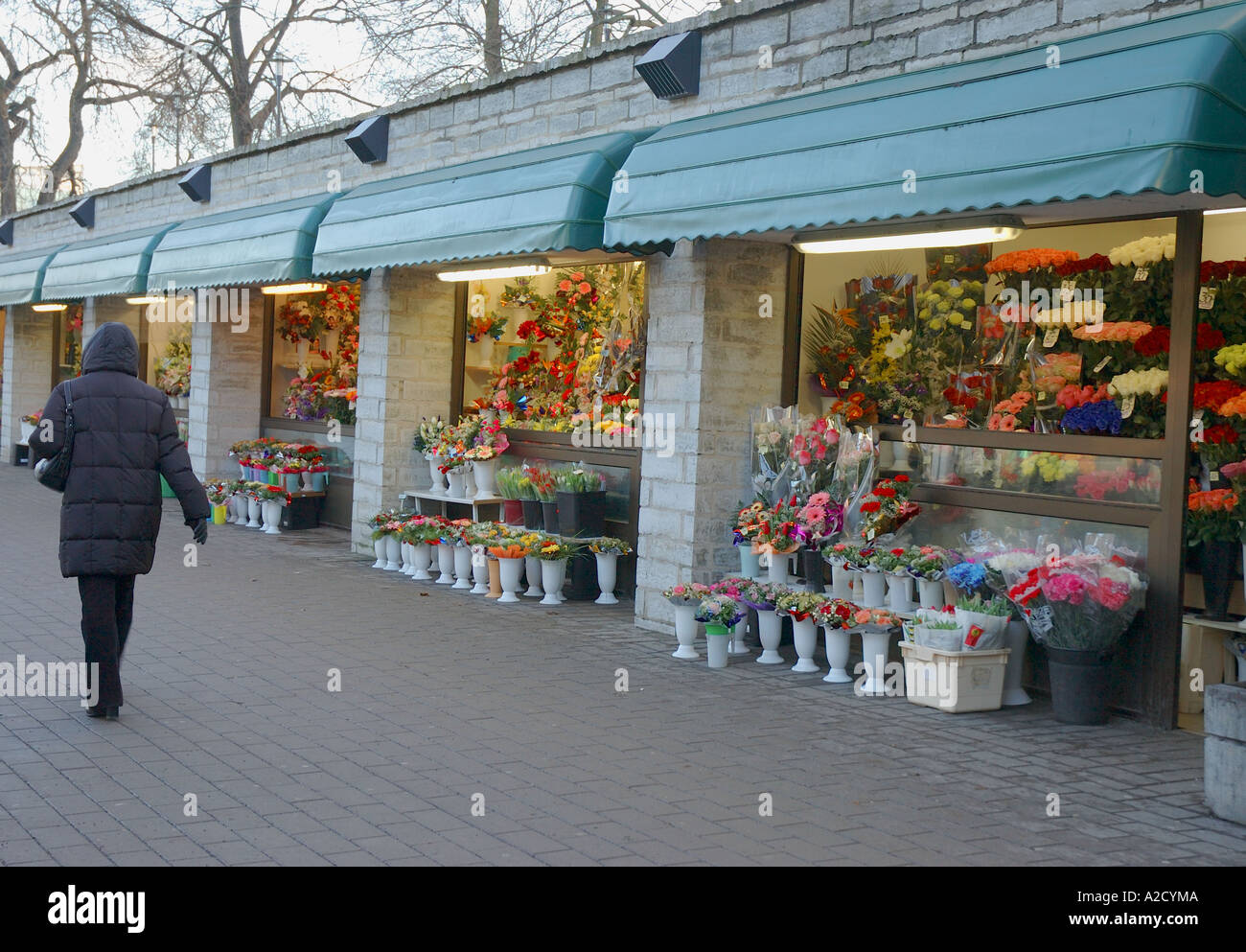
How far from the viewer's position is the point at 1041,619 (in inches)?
280

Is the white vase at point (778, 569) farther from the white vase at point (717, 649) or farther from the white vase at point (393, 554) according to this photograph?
the white vase at point (393, 554)

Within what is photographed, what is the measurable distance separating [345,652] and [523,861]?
157 inches

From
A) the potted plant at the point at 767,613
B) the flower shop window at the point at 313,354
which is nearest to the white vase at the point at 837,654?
the potted plant at the point at 767,613

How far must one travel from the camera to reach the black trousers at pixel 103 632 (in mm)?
6539

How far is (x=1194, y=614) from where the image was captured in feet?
24.0

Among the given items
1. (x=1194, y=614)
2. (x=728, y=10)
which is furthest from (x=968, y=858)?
(x=728, y=10)

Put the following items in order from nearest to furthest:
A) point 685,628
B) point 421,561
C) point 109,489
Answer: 1. point 109,489
2. point 685,628
3. point 421,561

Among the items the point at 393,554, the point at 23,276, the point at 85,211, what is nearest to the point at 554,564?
the point at 393,554

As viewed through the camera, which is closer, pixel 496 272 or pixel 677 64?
pixel 677 64

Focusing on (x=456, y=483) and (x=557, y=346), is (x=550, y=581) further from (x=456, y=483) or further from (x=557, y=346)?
(x=557, y=346)

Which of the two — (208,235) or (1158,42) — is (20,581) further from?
(1158,42)

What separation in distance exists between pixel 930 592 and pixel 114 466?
4.62 metres

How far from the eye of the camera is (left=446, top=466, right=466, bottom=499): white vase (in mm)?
12297

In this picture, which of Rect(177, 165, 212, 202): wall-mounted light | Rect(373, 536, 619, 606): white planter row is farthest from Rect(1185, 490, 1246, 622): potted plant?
Rect(177, 165, 212, 202): wall-mounted light
